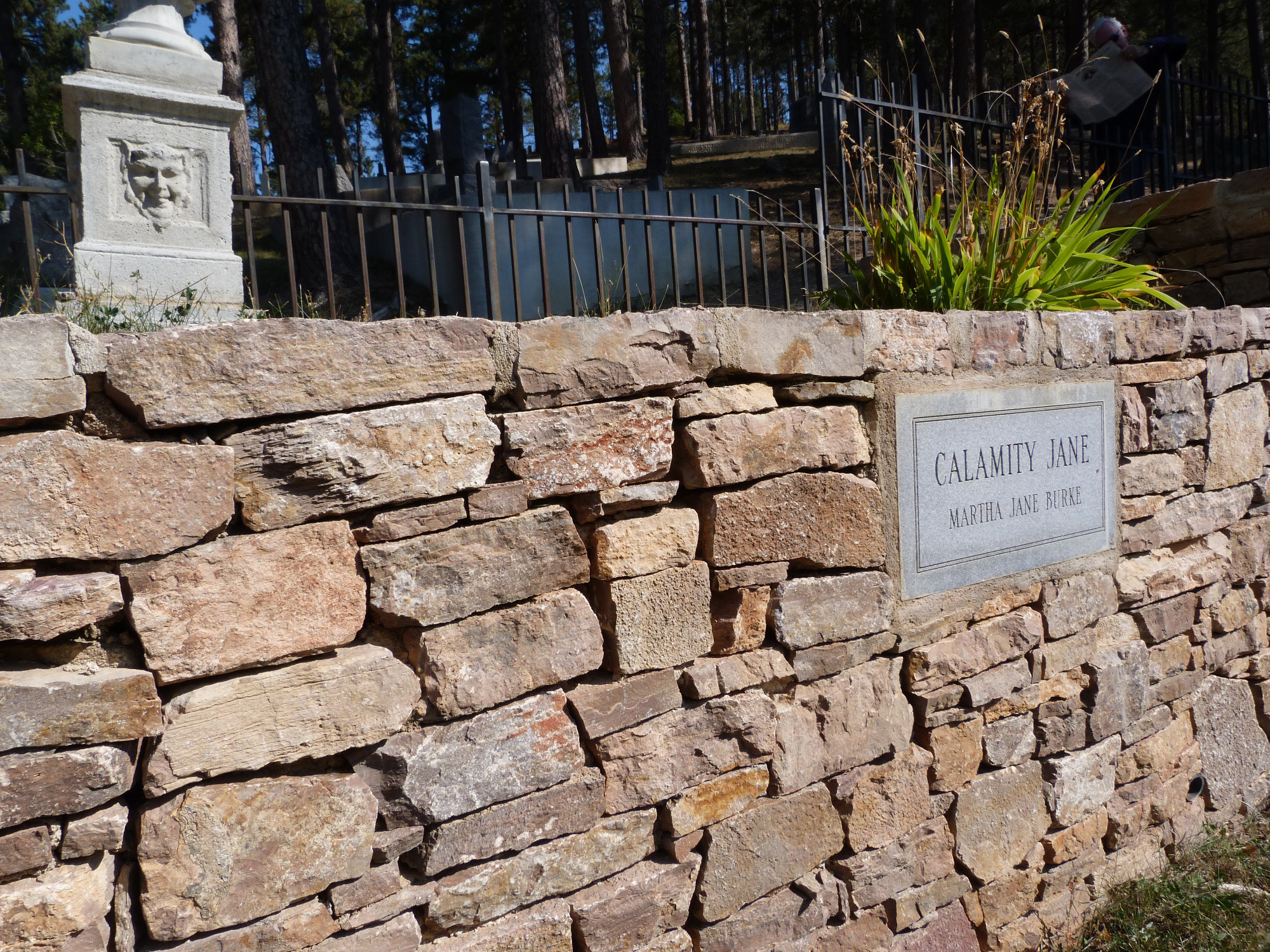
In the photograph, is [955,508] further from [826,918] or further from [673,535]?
[826,918]

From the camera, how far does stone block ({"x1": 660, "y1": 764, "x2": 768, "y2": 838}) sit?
227cm

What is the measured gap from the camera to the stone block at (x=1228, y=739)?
3.69 metres

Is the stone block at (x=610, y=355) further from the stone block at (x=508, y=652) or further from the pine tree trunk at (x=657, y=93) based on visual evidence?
the pine tree trunk at (x=657, y=93)

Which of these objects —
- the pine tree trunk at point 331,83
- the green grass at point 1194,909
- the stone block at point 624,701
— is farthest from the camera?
the pine tree trunk at point 331,83

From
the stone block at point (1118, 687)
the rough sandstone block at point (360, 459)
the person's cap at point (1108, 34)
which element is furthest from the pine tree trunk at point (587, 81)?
the rough sandstone block at point (360, 459)

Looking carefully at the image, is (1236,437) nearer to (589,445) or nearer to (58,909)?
(589,445)

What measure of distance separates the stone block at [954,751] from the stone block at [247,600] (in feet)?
5.76

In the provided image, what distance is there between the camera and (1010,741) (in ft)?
9.78

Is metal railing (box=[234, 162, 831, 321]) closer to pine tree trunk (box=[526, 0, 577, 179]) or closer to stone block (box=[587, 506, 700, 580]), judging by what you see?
stone block (box=[587, 506, 700, 580])

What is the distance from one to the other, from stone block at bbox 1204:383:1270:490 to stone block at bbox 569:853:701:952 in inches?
104

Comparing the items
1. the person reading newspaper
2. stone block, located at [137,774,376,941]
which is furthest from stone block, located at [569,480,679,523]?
the person reading newspaper

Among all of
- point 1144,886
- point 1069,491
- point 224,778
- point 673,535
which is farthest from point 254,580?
point 1144,886

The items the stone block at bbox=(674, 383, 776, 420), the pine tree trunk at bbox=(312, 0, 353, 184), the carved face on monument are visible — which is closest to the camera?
the stone block at bbox=(674, 383, 776, 420)

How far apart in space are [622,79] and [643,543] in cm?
1671
